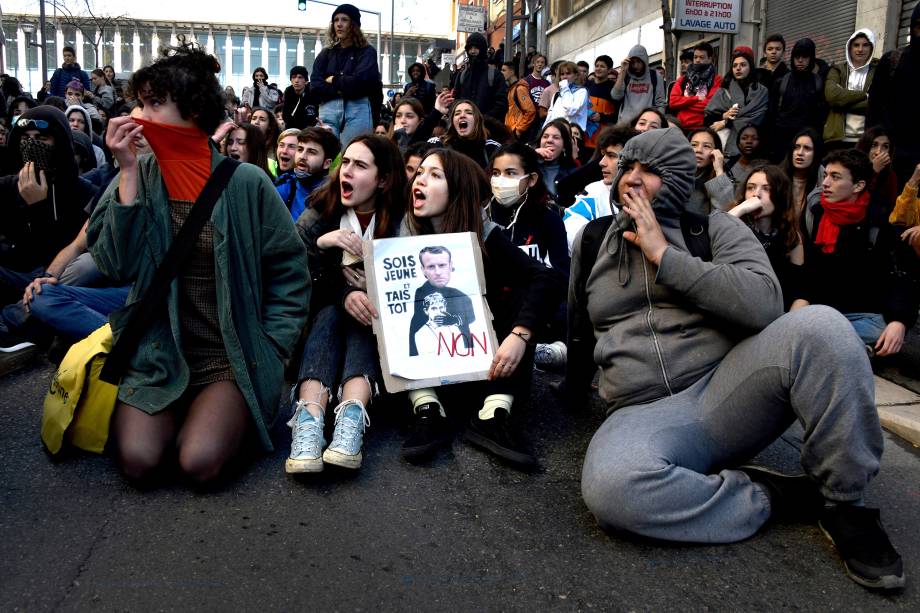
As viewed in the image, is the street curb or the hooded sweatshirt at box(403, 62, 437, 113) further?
the hooded sweatshirt at box(403, 62, 437, 113)

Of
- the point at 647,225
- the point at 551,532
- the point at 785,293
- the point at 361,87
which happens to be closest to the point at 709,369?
the point at 647,225

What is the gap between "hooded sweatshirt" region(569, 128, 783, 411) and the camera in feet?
10.4

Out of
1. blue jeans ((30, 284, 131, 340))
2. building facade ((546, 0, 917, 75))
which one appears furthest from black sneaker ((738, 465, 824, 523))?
building facade ((546, 0, 917, 75))

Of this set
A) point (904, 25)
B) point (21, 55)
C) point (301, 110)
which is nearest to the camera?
point (301, 110)

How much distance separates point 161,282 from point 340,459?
103 centimetres

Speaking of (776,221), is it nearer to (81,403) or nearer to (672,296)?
(672,296)

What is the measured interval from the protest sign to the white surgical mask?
120 cm

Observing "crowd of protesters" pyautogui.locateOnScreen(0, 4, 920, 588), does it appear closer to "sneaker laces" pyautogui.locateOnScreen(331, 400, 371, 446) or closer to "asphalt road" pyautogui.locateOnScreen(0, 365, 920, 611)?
"sneaker laces" pyautogui.locateOnScreen(331, 400, 371, 446)

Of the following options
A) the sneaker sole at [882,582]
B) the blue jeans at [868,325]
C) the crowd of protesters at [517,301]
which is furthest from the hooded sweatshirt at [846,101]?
the sneaker sole at [882,582]

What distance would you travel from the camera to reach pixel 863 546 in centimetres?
283

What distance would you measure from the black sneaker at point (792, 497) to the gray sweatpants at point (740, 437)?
62mm

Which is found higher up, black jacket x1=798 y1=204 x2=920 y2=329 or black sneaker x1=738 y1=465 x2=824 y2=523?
black jacket x1=798 y1=204 x2=920 y2=329

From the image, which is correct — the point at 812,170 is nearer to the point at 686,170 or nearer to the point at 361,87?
the point at 686,170

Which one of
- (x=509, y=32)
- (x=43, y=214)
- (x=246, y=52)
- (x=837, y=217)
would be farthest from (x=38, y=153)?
(x=246, y=52)
